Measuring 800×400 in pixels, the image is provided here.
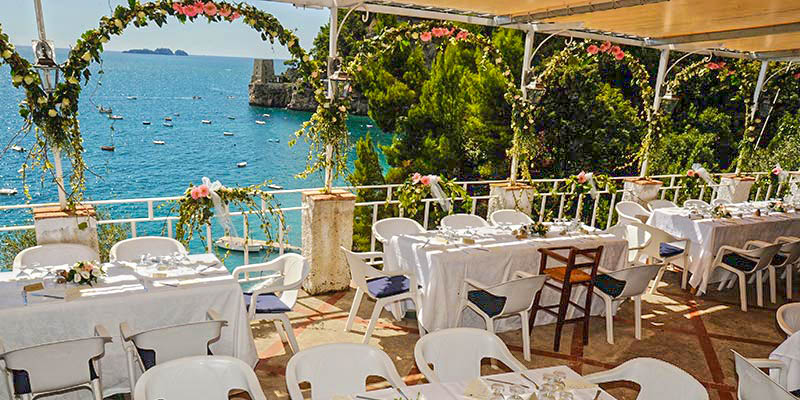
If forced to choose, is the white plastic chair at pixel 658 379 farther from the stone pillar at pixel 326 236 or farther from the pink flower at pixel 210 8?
the pink flower at pixel 210 8

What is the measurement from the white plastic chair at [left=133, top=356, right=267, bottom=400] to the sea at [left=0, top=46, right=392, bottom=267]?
16611 mm

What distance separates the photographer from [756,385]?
2.68 m

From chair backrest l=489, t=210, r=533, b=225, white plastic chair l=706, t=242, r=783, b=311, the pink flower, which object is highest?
the pink flower

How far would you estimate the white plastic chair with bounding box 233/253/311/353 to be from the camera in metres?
3.70

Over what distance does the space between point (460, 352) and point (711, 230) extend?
4.22 metres

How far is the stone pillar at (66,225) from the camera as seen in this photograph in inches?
156

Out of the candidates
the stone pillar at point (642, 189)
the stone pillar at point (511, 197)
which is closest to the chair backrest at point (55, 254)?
the stone pillar at point (511, 197)

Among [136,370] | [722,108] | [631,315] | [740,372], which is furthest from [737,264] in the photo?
[722,108]

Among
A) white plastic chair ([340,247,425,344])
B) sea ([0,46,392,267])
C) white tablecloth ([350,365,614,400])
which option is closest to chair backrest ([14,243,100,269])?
white plastic chair ([340,247,425,344])

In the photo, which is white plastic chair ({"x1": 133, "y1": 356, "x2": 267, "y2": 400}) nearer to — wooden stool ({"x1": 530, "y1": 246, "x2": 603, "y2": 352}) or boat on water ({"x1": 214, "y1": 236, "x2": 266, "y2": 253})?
boat on water ({"x1": 214, "y1": 236, "x2": 266, "y2": 253})

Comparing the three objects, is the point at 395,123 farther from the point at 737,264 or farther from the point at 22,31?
the point at 22,31

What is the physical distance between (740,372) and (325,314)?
3102 millimetres

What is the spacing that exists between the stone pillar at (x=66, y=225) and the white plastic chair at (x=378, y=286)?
194 centimetres

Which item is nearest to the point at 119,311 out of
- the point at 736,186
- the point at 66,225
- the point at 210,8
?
the point at 66,225
